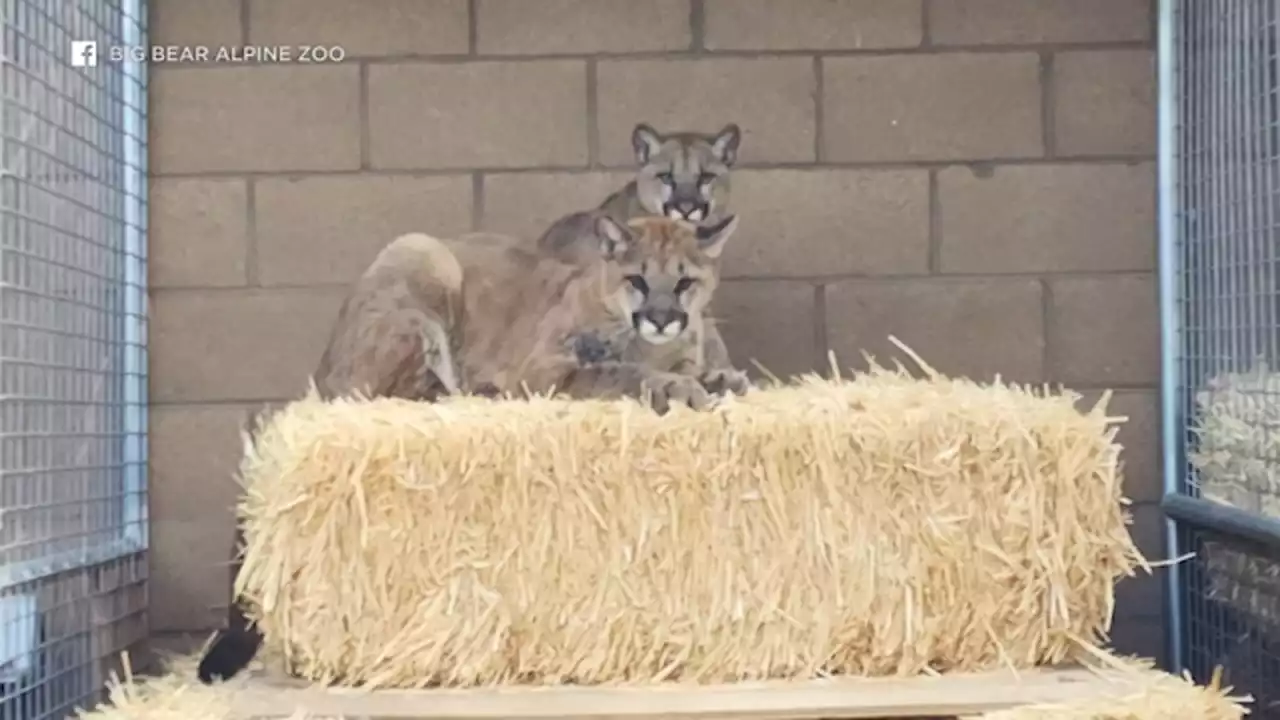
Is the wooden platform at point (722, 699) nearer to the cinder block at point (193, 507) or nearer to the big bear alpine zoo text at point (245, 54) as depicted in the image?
the cinder block at point (193, 507)

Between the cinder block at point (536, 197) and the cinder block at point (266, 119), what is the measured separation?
0.30 metres

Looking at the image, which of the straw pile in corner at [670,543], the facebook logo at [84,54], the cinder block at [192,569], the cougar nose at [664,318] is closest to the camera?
the straw pile in corner at [670,543]

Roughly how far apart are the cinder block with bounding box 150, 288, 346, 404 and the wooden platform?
0.98 meters

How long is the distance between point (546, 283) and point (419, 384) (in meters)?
0.29

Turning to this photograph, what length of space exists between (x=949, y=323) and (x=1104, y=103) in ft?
1.78

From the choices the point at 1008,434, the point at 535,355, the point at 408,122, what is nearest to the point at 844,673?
the point at 1008,434

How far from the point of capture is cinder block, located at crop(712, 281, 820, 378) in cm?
264

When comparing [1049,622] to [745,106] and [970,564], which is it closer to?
[970,564]

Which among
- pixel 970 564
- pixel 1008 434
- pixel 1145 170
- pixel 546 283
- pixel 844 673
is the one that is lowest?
pixel 844 673

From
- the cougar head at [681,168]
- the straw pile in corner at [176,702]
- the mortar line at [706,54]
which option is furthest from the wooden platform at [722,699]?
the mortar line at [706,54]

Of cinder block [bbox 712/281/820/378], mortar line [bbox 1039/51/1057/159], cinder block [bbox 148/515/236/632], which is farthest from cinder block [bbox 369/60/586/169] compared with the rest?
mortar line [bbox 1039/51/1057/159]

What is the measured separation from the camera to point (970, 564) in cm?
181

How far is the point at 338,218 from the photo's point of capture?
2645 mm

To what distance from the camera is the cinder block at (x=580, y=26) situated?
264 centimetres
